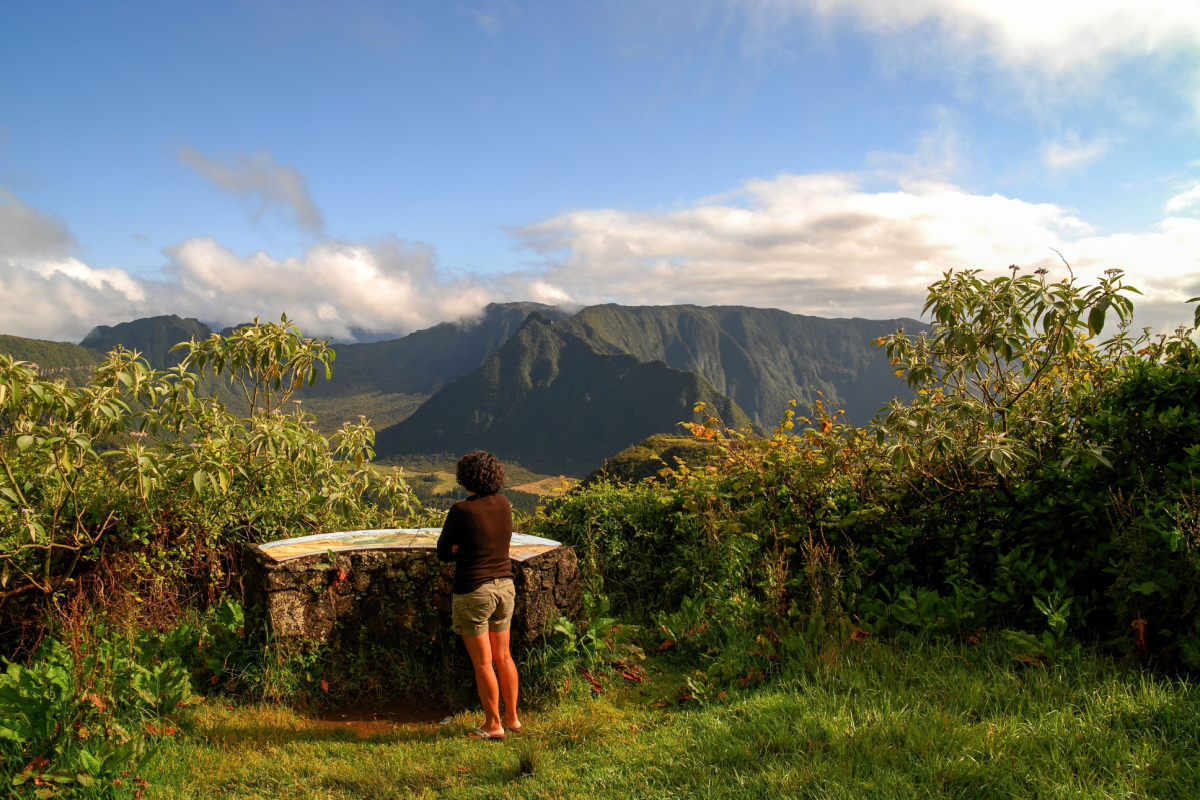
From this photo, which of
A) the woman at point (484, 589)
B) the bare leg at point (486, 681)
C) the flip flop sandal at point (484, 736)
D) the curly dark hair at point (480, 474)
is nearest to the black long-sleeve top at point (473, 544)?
the woman at point (484, 589)

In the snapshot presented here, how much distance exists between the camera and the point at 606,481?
321 inches

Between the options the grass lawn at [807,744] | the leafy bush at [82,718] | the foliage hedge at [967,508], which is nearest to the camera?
the grass lawn at [807,744]

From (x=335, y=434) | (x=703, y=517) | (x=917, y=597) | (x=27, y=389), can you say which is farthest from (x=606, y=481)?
(x=27, y=389)

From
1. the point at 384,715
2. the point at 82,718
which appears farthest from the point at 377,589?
the point at 82,718

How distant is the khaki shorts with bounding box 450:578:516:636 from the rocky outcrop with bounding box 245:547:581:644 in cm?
41

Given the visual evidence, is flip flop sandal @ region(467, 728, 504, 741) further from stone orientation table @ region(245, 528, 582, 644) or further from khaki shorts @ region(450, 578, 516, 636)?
stone orientation table @ region(245, 528, 582, 644)

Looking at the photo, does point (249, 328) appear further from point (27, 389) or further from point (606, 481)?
point (606, 481)

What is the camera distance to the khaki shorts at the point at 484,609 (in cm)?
471

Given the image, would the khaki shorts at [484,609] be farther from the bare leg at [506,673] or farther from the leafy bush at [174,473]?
the leafy bush at [174,473]

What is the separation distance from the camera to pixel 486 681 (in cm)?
465

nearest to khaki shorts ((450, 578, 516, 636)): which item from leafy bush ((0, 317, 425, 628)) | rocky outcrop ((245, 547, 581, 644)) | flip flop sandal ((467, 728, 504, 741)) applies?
rocky outcrop ((245, 547, 581, 644))

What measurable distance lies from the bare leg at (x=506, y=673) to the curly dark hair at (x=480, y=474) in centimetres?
105

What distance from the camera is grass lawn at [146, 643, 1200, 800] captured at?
3375 mm

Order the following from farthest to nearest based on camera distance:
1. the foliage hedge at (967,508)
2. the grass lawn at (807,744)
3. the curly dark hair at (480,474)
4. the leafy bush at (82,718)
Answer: the curly dark hair at (480,474), the foliage hedge at (967,508), the leafy bush at (82,718), the grass lawn at (807,744)
